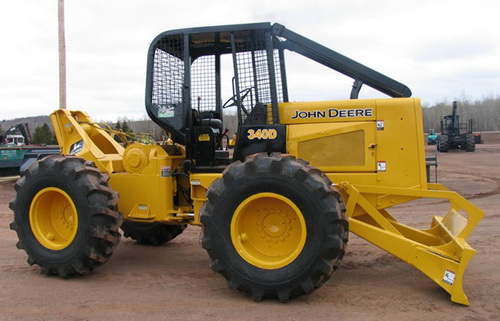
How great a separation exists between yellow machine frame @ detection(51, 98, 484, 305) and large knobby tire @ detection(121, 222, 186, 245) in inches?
45.4

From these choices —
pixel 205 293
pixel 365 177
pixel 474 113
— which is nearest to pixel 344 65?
pixel 365 177

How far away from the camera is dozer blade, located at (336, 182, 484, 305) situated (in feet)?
14.5

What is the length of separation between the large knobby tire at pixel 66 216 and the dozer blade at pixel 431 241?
267 cm

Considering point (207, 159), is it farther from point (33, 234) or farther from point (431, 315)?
point (431, 315)

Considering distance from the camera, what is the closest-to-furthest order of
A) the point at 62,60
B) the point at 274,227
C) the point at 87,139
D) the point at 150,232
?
the point at 274,227
the point at 87,139
the point at 150,232
the point at 62,60

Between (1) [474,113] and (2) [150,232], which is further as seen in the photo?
(1) [474,113]

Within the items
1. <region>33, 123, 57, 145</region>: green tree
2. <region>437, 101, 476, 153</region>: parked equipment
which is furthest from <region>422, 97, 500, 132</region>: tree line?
<region>33, 123, 57, 145</region>: green tree

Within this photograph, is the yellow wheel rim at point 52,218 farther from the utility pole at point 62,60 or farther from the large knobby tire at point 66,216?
the utility pole at point 62,60

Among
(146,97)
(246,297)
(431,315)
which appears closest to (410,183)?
(431,315)

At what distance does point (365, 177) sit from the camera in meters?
5.18

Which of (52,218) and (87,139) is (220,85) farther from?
(52,218)

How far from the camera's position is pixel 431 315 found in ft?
13.8

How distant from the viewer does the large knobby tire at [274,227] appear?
173 inches

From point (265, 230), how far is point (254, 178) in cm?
61
